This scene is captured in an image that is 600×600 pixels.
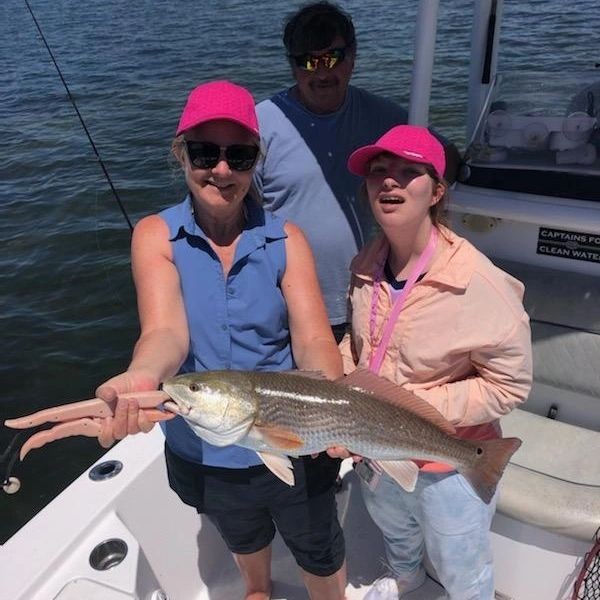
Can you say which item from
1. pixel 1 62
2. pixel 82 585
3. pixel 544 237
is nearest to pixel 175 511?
pixel 82 585

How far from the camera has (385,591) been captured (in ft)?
10.7

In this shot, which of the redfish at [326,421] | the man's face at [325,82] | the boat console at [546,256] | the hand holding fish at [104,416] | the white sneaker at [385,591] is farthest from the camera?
the white sneaker at [385,591]

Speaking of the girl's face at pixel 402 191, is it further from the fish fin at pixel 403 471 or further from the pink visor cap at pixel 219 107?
the fish fin at pixel 403 471

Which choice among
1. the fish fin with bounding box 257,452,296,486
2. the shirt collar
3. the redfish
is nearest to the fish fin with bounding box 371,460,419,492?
the redfish

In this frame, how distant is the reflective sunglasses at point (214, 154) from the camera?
223 cm

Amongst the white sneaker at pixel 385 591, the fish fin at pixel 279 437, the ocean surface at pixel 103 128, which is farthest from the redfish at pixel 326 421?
the ocean surface at pixel 103 128

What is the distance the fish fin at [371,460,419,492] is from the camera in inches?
88.8

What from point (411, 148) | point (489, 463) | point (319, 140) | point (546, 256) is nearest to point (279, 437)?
point (489, 463)

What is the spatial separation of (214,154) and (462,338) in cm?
105

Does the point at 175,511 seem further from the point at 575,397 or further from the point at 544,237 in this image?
the point at 544,237

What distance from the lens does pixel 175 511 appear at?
3.39 metres

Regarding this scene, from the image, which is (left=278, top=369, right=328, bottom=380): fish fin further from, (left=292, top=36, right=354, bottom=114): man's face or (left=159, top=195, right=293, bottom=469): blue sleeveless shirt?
(left=292, top=36, right=354, bottom=114): man's face

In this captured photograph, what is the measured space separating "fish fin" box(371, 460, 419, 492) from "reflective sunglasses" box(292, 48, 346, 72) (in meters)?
1.77

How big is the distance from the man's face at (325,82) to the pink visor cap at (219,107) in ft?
2.80
